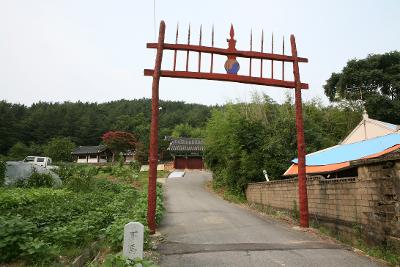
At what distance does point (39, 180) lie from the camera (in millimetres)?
22812

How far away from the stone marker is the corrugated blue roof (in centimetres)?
927

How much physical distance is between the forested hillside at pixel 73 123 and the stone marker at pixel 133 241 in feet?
184

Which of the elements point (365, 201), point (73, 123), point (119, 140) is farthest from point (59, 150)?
point (365, 201)

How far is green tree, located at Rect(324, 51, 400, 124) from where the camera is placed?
33.4 metres

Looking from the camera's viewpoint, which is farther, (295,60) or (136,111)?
(136,111)

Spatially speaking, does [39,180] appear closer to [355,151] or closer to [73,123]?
[355,151]

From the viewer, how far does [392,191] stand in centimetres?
737

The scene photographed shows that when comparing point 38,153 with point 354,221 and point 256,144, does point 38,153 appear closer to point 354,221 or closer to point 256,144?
point 256,144

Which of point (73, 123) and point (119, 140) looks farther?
point (73, 123)

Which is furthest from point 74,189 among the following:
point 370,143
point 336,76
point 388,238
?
point 336,76

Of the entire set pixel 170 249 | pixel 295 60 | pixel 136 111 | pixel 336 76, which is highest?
pixel 136 111

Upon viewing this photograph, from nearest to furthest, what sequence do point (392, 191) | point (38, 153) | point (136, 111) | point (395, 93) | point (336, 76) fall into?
point (392, 191), point (395, 93), point (336, 76), point (38, 153), point (136, 111)

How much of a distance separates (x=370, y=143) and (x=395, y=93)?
88.7 feet

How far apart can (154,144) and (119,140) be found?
51930 millimetres
